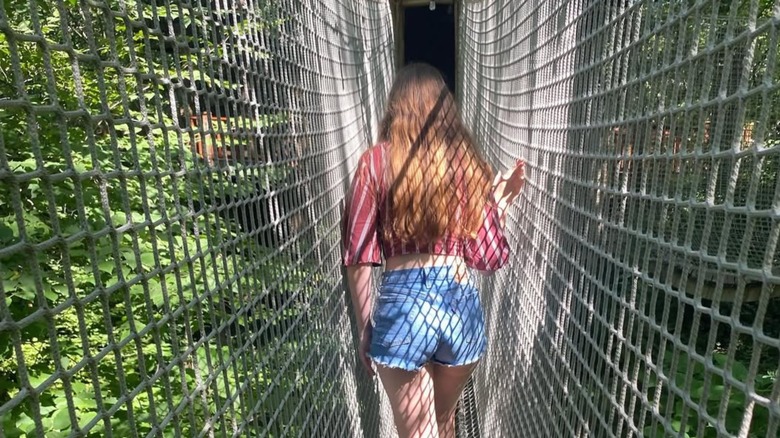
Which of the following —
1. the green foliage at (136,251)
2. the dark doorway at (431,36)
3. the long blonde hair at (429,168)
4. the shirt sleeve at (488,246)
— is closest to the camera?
the green foliage at (136,251)

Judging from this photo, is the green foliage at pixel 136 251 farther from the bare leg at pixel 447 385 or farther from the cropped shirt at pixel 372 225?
the bare leg at pixel 447 385

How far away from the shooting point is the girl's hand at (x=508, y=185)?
1.38 m

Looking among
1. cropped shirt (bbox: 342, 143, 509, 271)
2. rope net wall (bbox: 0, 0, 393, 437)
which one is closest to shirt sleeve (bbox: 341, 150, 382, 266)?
cropped shirt (bbox: 342, 143, 509, 271)

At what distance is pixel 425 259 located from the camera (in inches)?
48.9

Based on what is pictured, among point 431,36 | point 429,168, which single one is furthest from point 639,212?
point 431,36

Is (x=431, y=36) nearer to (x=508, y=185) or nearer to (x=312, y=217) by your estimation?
(x=508, y=185)

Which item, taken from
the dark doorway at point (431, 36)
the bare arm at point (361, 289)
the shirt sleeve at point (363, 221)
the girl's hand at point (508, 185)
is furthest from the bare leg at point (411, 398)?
the dark doorway at point (431, 36)

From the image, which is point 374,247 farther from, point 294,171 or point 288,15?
point 288,15

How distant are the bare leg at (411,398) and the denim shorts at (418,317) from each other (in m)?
0.04

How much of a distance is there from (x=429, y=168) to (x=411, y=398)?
478 millimetres

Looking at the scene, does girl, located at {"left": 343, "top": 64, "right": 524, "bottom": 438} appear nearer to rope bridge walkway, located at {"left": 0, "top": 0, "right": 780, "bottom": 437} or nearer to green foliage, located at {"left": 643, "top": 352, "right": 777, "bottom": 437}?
rope bridge walkway, located at {"left": 0, "top": 0, "right": 780, "bottom": 437}

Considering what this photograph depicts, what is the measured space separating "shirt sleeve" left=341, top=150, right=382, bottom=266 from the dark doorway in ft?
11.2

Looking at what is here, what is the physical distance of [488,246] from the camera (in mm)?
1325

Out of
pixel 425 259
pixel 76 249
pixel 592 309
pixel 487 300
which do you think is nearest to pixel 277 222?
pixel 425 259
